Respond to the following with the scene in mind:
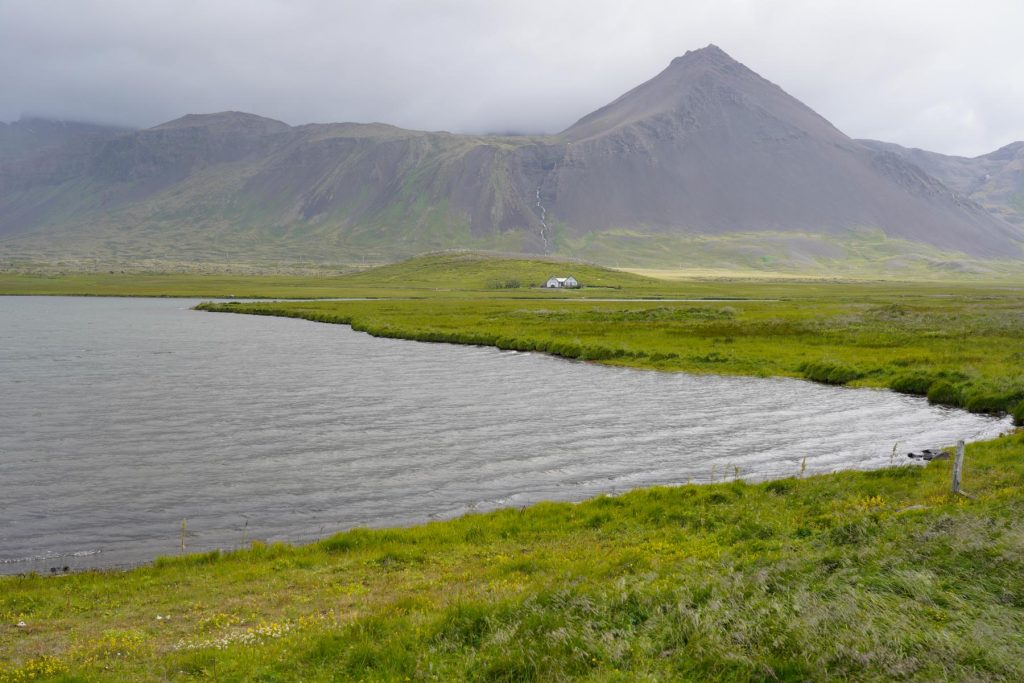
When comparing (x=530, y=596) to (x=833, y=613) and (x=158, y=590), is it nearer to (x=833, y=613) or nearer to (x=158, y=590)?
(x=833, y=613)

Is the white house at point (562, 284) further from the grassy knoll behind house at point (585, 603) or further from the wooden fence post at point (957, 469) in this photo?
the grassy knoll behind house at point (585, 603)

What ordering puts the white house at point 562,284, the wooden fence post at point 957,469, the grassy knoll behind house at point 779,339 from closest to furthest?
the wooden fence post at point 957,469 < the grassy knoll behind house at point 779,339 < the white house at point 562,284

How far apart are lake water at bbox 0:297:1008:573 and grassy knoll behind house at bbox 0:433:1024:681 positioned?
14.5 ft

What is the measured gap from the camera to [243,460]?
30.8m

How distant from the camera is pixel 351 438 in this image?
35.3 m

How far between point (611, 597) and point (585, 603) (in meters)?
0.70

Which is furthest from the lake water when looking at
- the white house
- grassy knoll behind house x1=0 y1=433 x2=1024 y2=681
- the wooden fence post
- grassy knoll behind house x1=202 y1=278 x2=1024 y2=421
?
the white house

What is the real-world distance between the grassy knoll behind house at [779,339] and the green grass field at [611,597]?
23.6 metres

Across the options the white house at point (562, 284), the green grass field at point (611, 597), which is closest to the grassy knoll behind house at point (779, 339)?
the green grass field at point (611, 597)

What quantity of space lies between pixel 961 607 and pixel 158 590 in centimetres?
1698

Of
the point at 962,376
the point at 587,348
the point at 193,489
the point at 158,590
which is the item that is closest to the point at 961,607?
the point at 158,590

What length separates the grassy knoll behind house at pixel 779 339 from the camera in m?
49.1

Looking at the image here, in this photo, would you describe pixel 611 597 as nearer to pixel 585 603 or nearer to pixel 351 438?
pixel 585 603

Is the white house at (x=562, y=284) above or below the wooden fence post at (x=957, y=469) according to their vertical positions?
above
